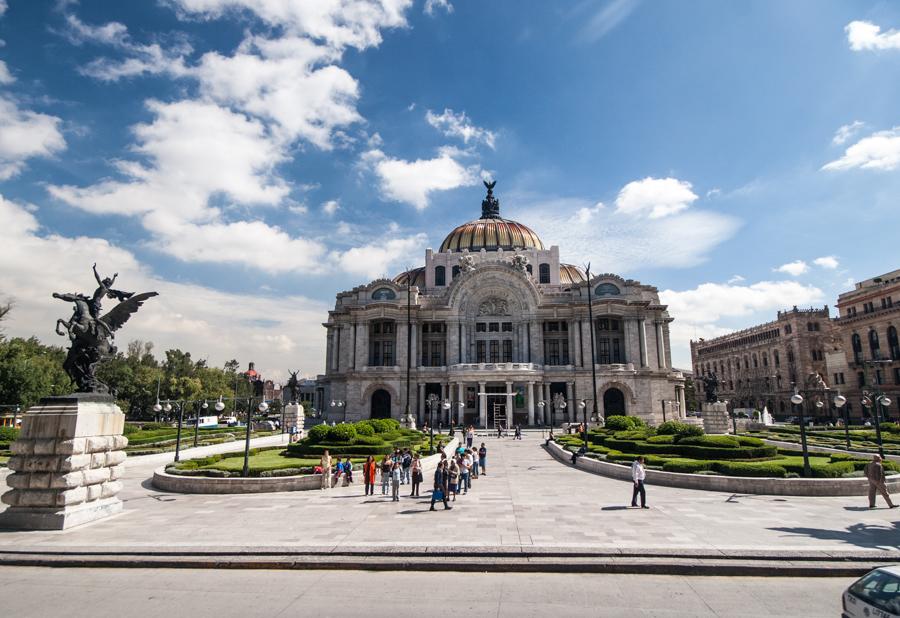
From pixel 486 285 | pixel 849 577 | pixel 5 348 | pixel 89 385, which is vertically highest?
pixel 486 285

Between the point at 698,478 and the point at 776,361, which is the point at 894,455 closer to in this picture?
the point at 698,478

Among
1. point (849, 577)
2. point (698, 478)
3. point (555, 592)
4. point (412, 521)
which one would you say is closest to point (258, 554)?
point (412, 521)

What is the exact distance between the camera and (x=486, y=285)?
66.7 m

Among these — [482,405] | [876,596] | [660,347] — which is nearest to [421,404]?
[482,405]

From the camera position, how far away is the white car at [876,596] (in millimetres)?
6883

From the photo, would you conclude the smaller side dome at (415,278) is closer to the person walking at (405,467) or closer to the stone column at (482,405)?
the stone column at (482,405)

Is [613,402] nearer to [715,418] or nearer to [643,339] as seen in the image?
[643,339]

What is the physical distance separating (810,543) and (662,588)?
517 cm

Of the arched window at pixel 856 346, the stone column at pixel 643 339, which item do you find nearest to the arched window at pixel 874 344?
the arched window at pixel 856 346

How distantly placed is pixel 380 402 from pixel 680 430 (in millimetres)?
43316

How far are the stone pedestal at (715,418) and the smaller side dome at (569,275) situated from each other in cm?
4079

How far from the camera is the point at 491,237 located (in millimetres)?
80562

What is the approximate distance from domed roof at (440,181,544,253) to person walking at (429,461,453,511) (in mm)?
62781

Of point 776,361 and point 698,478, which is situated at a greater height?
point 776,361
